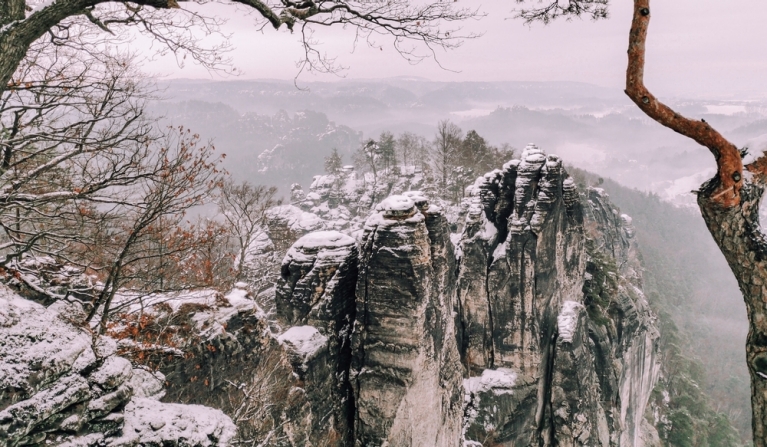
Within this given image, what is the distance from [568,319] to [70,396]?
2108 centimetres

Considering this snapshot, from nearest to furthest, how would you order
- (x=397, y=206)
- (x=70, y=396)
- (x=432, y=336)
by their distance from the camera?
1. (x=70, y=396)
2. (x=397, y=206)
3. (x=432, y=336)

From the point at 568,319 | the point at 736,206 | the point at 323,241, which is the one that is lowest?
the point at 568,319

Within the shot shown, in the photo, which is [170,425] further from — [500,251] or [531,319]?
[531,319]

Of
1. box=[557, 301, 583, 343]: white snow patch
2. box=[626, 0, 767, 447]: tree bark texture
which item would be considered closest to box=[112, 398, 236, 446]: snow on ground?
box=[626, 0, 767, 447]: tree bark texture

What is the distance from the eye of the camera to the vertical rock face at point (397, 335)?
11734mm

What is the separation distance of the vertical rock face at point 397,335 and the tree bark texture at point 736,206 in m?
8.37

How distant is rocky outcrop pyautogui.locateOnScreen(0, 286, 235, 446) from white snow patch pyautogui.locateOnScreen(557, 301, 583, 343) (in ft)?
59.9

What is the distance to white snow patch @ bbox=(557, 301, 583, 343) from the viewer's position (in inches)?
757

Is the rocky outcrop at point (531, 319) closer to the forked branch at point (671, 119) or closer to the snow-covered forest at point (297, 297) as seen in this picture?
the snow-covered forest at point (297, 297)

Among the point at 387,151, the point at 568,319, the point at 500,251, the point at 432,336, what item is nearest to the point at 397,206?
the point at 432,336

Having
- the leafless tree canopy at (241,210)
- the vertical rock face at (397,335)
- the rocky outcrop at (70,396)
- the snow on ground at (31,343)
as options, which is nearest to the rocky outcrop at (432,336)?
the vertical rock face at (397,335)

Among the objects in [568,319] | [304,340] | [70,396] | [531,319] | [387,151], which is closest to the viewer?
[70,396]

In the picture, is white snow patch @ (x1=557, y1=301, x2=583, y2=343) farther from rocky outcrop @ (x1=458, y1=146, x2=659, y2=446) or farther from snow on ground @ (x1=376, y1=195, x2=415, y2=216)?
snow on ground @ (x1=376, y1=195, x2=415, y2=216)

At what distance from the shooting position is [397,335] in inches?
466
